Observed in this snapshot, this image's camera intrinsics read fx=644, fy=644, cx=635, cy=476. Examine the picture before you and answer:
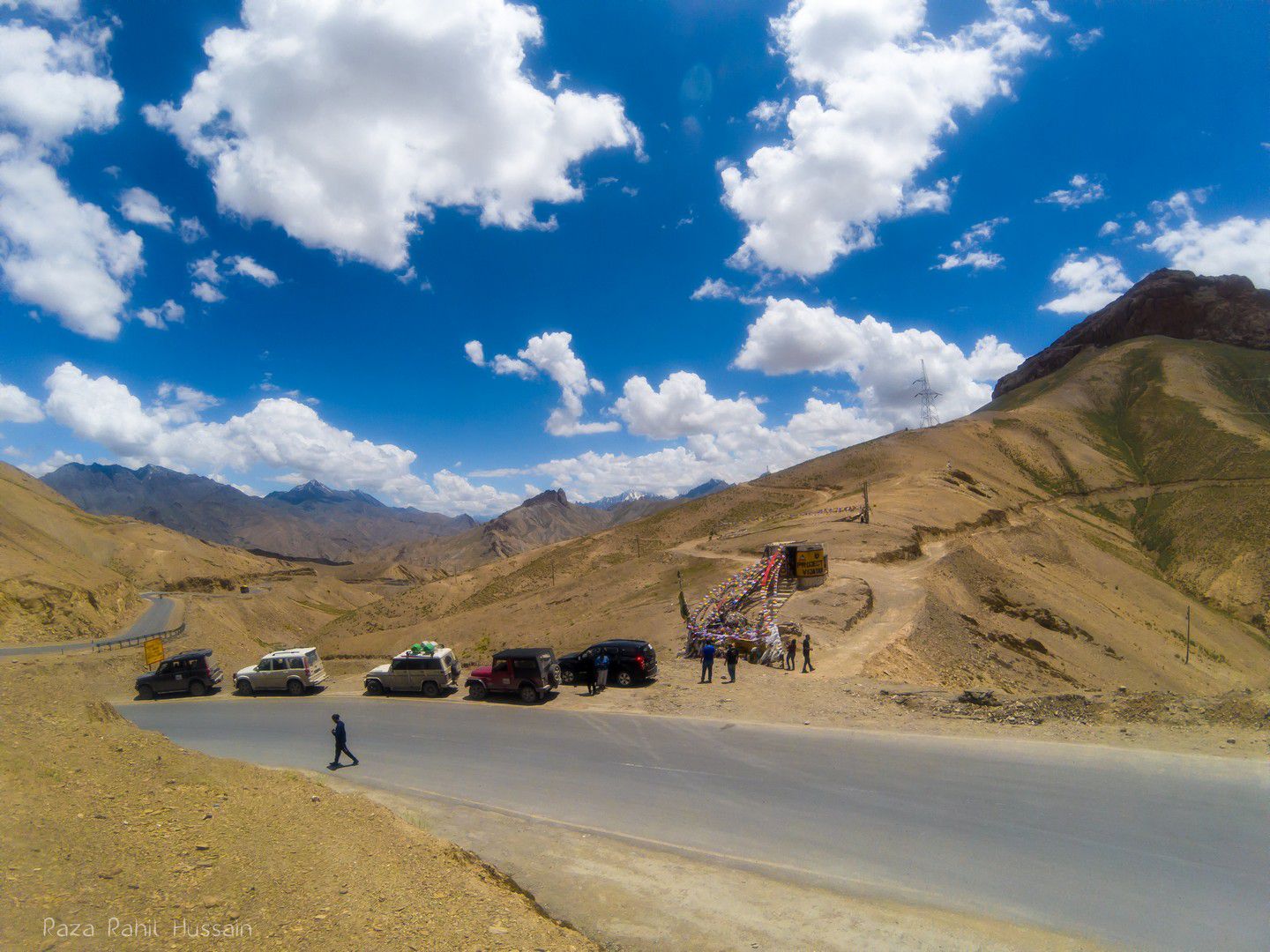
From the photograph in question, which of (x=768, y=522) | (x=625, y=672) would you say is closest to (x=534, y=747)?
(x=625, y=672)

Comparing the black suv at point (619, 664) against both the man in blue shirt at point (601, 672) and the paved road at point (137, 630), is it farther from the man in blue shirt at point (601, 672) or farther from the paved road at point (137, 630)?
the paved road at point (137, 630)

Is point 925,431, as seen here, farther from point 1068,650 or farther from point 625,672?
point 625,672

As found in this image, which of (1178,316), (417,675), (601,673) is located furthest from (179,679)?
(1178,316)

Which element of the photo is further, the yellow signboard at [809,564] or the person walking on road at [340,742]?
the yellow signboard at [809,564]

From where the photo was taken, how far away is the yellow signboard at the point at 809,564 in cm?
3881

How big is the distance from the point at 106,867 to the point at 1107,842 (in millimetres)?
13283

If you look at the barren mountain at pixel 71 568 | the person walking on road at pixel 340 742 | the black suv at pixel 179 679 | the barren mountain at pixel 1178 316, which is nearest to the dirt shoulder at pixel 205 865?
the person walking on road at pixel 340 742

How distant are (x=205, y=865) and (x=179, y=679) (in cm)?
2344

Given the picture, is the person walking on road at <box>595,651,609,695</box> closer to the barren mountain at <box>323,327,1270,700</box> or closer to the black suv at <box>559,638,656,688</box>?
the black suv at <box>559,638,656,688</box>

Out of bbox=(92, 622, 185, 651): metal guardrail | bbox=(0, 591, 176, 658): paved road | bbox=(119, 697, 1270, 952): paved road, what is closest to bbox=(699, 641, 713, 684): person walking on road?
bbox=(119, 697, 1270, 952): paved road

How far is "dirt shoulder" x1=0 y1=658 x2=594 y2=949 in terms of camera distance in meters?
5.98

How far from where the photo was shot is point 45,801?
745cm

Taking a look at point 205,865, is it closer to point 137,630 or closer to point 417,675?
point 417,675

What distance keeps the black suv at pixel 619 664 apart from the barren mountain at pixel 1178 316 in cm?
15378
